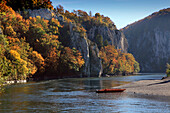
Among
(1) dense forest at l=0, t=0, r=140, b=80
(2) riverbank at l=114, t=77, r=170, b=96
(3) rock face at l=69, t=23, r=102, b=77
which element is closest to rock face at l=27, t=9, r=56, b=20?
(1) dense forest at l=0, t=0, r=140, b=80

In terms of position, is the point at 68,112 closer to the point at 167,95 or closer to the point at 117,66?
the point at 167,95

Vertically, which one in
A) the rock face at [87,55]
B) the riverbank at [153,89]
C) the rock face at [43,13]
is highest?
the rock face at [43,13]

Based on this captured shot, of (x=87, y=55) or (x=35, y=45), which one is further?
(x=87, y=55)

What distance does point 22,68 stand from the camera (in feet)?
285

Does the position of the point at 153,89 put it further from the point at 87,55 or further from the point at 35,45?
the point at 87,55

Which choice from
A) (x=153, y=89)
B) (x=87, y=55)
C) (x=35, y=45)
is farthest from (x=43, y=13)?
(x=153, y=89)

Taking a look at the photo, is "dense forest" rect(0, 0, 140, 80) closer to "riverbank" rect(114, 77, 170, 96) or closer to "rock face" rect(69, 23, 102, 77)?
"rock face" rect(69, 23, 102, 77)

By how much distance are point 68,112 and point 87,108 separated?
11.9 feet

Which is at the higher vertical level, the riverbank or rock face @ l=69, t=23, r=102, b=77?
rock face @ l=69, t=23, r=102, b=77

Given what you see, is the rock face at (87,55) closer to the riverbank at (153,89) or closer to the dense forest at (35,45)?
the dense forest at (35,45)

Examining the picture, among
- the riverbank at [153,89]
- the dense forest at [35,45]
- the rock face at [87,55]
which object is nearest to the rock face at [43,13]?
the dense forest at [35,45]

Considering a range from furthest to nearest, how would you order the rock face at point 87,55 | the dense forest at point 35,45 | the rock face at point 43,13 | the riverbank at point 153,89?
the rock face at point 87,55 < the rock face at point 43,13 < the dense forest at point 35,45 < the riverbank at point 153,89

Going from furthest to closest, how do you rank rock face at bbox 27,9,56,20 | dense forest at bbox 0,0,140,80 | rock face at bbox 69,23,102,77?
rock face at bbox 69,23,102,77, rock face at bbox 27,9,56,20, dense forest at bbox 0,0,140,80

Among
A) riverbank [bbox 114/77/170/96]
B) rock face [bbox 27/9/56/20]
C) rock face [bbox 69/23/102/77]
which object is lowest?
riverbank [bbox 114/77/170/96]
